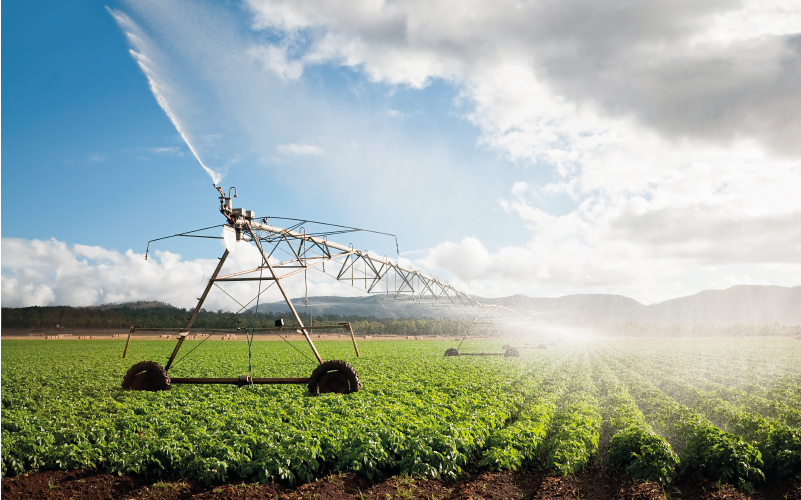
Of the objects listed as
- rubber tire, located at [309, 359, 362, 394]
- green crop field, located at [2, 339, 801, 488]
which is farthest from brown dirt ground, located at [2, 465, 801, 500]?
rubber tire, located at [309, 359, 362, 394]

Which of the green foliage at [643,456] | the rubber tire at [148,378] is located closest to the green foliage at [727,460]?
the green foliage at [643,456]

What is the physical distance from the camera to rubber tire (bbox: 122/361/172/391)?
16.5m

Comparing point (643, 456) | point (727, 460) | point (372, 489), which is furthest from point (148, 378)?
point (727, 460)

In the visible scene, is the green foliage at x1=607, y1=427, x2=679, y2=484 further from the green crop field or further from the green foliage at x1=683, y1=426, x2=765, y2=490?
the green foliage at x1=683, y1=426, x2=765, y2=490

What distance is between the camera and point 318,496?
809 cm

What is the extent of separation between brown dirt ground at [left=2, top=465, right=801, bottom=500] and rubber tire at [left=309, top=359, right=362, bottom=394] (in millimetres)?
6710

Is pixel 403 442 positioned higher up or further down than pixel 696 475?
higher up

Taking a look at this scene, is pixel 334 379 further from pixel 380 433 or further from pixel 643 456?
pixel 643 456

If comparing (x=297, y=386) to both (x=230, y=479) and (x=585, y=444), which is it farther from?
(x=585, y=444)

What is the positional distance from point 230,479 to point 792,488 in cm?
1163

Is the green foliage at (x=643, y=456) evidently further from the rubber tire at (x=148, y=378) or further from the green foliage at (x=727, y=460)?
the rubber tire at (x=148, y=378)

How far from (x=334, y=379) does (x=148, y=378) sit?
7.65m

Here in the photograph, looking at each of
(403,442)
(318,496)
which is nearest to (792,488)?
(403,442)

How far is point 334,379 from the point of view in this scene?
15.8m
